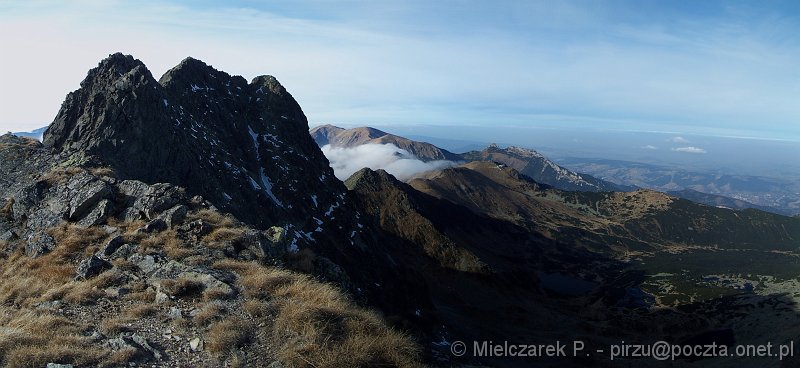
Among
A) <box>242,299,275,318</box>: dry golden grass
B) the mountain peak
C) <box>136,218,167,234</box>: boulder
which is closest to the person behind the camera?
<box>242,299,275,318</box>: dry golden grass

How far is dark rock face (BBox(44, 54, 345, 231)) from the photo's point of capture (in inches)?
1973

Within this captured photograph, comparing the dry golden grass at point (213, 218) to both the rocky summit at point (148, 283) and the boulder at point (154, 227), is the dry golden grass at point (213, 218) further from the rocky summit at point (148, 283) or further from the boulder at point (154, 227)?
the boulder at point (154, 227)

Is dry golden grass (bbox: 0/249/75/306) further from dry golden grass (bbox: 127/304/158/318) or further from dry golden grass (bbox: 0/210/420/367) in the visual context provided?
dry golden grass (bbox: 127/304/158/318)

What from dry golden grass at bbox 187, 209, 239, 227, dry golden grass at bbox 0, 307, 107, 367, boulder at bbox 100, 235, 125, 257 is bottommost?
dry golden grass at bbox 0, 307, 107, 367


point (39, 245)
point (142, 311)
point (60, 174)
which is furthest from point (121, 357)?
point (60, 174)

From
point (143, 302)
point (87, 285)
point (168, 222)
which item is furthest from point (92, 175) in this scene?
point (143, 302)

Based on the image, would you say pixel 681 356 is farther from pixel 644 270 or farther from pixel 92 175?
pixel 644 270

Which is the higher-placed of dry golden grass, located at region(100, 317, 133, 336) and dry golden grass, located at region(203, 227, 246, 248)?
dry golden grass, located at region(203, 227, 246, 248)

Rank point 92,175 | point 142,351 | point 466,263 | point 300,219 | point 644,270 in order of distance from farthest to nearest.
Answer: point 644,270
point 466,263
point 300,219
point 92,175
point 142,351

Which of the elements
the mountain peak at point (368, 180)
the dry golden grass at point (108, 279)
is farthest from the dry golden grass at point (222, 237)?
the mountain peak at point (368, 180)

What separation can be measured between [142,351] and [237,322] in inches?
95.1

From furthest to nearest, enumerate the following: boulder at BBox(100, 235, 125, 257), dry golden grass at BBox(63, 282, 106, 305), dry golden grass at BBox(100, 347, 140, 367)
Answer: boulder at BBox(100, 235, 125, 257)
dry golden grass at BBox(63, 282, 106, 305)
dry golden grass at BBox(100, 347, 140, 367)

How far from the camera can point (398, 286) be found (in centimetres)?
8119

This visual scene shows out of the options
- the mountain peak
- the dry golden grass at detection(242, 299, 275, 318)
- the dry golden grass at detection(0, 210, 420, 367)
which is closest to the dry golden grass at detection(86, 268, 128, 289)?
the dry golden grass at detection(0, 210, 420, 367)
